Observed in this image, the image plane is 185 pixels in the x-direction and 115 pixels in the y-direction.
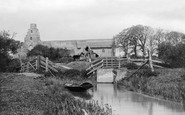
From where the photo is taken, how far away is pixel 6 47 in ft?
108

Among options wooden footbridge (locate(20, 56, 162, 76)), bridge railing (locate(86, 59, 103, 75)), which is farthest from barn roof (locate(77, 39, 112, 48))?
bridge railing (locate(86, 59, 103, 75))

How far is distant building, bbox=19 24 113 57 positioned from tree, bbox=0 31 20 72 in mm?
32322

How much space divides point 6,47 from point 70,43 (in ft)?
121

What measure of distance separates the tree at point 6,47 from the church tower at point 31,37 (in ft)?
116

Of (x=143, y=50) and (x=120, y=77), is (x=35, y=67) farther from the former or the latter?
(x=143, y=50)

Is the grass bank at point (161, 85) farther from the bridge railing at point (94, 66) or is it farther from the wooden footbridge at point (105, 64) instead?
the wooden footbridge at point (105, 64)

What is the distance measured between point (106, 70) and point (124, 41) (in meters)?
24.0

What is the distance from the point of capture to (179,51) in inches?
1195

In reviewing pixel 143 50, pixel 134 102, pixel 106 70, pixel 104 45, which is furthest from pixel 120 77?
pixel 104 45

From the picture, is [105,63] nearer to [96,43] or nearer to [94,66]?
[94,66]

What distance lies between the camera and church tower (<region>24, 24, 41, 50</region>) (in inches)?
2746

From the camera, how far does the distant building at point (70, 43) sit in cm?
6694

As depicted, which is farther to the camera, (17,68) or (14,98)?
(17,68)

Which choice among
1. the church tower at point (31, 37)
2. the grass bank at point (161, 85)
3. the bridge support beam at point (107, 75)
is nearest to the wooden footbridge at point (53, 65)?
the bridge support beam at point (107, 75)
